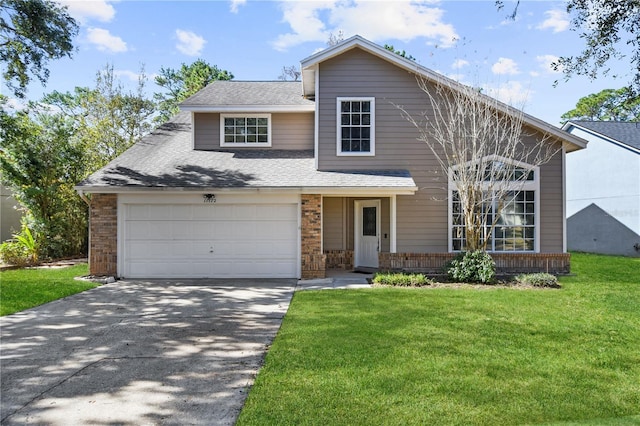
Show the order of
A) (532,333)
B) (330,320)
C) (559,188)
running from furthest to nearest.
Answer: (559,188), (330,320), (532,333)

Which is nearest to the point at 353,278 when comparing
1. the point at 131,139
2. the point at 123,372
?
the point at 123,372

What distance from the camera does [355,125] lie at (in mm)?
12727

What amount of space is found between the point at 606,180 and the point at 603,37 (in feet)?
46.3

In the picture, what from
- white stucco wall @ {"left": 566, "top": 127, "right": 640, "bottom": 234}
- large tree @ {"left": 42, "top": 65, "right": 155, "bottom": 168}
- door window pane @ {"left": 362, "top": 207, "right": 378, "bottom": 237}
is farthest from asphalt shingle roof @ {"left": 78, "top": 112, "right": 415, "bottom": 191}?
white stucco wall @ {"left": 566, "top": 127, "right": 640, "bottom": 234}

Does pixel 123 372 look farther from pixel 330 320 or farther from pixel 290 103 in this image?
pixel 290 103

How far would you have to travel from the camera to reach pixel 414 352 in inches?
A: 210

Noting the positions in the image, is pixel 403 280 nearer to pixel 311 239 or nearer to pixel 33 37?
pixel 311 239

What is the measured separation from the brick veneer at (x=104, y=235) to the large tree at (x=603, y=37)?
11.9m

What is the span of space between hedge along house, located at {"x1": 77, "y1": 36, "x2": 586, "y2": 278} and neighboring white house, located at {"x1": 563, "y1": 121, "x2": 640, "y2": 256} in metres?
9.67

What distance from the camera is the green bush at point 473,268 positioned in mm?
10750

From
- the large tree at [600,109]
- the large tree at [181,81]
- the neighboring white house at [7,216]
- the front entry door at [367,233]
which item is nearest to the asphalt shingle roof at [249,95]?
the front entry door at [367,233]

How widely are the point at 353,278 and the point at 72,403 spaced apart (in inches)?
335

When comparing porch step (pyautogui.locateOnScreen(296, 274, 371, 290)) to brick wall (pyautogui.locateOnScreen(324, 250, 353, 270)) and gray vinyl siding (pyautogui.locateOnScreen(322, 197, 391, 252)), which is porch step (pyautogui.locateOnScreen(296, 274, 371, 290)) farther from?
gray vinyl siding (pyautogui.locateOnScreen(322, 197, 391, 252))

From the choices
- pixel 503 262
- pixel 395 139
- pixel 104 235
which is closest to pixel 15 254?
pixel 104 235
